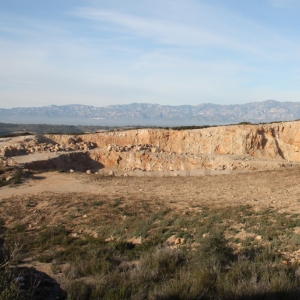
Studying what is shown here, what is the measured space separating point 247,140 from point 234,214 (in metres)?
22.8

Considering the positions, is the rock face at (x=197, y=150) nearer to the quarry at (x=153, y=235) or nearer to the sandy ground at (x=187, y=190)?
the quarry at (x=153, y=235)

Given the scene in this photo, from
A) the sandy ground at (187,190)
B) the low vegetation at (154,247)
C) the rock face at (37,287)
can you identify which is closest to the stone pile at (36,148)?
the sandy ground at (187,190)

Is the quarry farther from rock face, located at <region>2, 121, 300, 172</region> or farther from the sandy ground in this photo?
rock face, located at <region>2, 121, 300, 172</region>

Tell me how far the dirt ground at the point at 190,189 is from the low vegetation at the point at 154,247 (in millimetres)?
1033

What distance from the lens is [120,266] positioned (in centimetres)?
649

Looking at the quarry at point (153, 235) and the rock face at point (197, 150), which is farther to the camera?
the rock face at point (197, 150)

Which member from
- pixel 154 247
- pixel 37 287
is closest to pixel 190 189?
pixel 154 247

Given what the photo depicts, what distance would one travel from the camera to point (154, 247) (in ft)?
24.8

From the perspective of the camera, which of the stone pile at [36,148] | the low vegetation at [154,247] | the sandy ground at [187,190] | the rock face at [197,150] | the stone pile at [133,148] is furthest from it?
the stone pile at [133,148]

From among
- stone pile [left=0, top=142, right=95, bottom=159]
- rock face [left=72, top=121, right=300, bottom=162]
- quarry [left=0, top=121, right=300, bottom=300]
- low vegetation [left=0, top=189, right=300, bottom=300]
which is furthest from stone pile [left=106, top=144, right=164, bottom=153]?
low vegetation [left=0, top=189, right=300, bottom=300]

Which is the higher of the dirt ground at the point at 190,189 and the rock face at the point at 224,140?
the rock face at the point at 224,140

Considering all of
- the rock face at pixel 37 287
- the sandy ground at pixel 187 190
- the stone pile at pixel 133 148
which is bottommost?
the sandy ground at pixel 187 190

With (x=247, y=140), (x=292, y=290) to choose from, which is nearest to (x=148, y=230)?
(x=292, y=290)

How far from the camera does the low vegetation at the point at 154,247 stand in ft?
15.8
